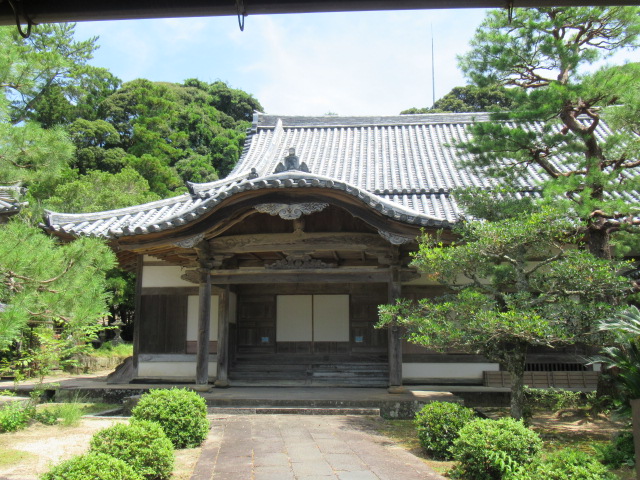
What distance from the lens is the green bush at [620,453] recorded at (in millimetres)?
5945

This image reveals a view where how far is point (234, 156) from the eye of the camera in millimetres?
43062

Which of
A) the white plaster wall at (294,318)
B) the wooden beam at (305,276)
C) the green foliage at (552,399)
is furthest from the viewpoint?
the white plaster wall at (294,318)

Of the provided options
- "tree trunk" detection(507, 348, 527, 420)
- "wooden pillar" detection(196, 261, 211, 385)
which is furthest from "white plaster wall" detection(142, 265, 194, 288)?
"tree trunk" detection(507, 348, 527, 420)

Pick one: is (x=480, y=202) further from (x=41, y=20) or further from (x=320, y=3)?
(x=41, y=20)

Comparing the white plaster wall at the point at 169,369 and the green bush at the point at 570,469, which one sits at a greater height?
the white plaster wall at the point at 169,369

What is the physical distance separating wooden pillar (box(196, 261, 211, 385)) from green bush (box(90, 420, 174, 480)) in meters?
4.86

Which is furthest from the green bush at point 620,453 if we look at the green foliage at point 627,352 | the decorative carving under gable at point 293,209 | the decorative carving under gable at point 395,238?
the decorative carving under gable at point 293,209

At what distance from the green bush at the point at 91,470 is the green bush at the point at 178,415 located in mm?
2012

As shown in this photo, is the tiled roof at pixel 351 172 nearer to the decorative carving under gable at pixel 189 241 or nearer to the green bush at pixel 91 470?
the decorative carving under gable at pixel 189 241

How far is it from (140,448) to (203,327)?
5266 mm

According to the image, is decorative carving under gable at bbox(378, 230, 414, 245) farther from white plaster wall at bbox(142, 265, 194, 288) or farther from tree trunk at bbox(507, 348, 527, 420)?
white plaster wall at bbox(142, 265, 194, 288)

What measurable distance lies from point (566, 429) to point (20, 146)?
843 cm

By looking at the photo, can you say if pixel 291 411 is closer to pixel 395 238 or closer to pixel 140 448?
pixel 395 238

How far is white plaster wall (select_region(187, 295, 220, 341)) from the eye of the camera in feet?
39.7
